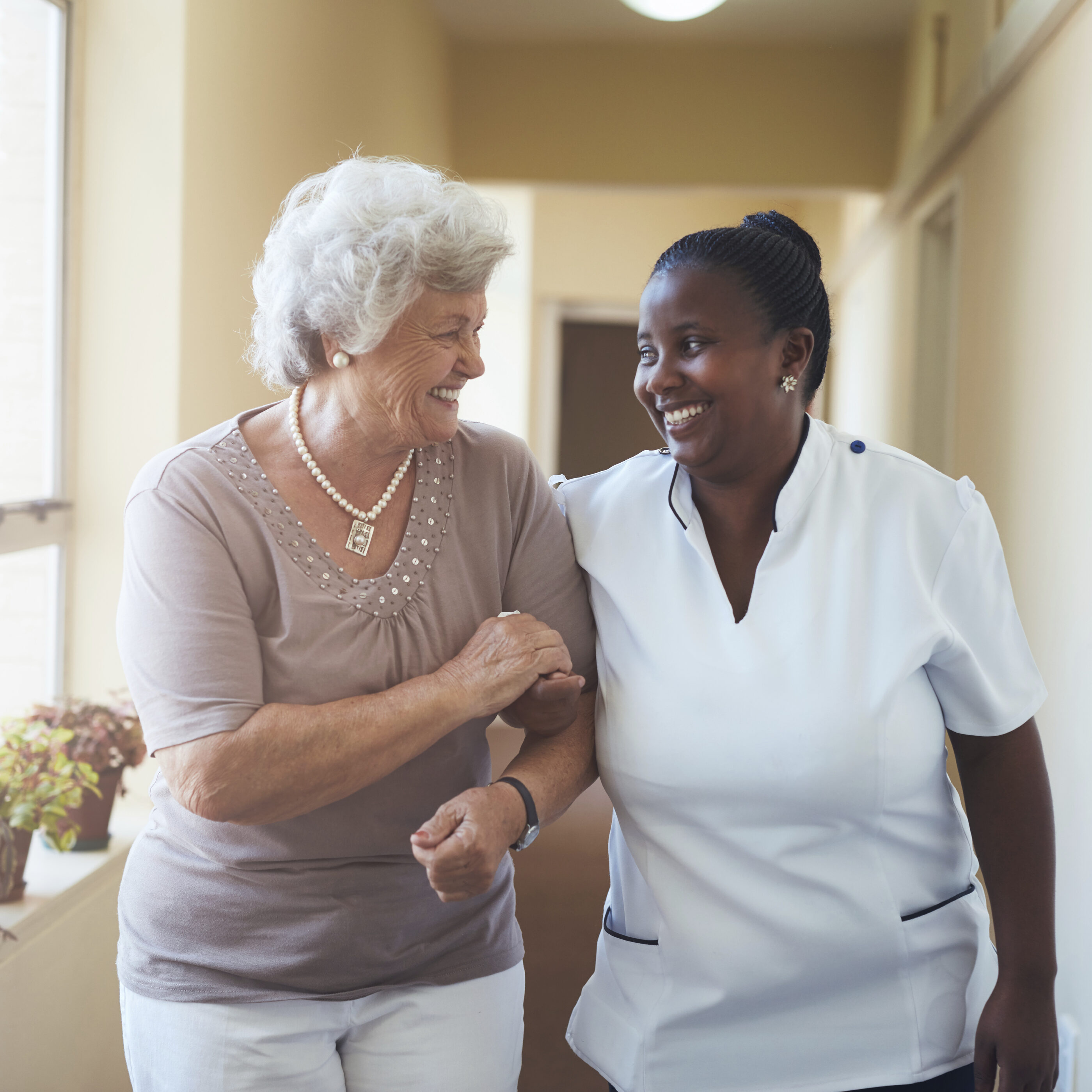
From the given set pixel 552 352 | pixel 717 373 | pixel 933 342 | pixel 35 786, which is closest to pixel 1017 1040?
→ pixel 717 373

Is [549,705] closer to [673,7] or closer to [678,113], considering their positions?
[673,7]

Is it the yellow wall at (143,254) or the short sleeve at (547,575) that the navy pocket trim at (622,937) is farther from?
the yellow wall at (143,254)

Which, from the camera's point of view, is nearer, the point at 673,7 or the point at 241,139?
the point at 241,139

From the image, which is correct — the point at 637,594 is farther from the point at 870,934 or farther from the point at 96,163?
the point at 96,163

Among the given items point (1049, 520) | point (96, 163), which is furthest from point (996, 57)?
point (96, 163)

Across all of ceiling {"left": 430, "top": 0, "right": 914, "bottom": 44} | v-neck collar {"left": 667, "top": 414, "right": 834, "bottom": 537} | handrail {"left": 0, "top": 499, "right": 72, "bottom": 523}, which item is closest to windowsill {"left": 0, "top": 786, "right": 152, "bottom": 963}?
handrail {"left": 0, "top": 499, "right": 72, "bottom": 523}

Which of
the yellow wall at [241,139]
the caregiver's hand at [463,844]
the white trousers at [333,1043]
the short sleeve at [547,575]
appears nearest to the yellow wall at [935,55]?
the yellow wall at [241,139]

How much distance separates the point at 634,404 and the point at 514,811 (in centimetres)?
705

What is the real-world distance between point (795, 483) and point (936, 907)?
511mm

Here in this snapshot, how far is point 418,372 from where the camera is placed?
4.05 feet

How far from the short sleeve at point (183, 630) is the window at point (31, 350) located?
1228 mm

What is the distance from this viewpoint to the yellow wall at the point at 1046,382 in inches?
89.6

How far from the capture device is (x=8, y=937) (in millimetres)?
1809

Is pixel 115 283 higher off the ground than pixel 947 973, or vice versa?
→ pixel 115 283
